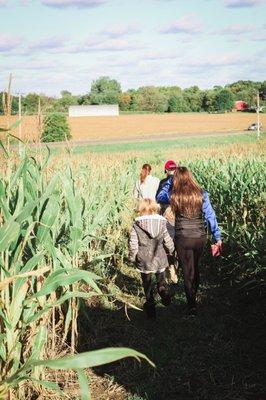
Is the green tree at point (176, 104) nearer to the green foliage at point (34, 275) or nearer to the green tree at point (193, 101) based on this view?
the green tree at point (193, 101)

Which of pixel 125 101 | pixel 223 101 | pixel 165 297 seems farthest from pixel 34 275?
pixel 223 101

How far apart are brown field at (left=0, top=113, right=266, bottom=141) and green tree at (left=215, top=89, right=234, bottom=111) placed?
19864 mm

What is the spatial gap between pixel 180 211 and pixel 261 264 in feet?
4.79

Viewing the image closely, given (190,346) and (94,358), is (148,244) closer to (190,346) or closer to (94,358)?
(190,346)

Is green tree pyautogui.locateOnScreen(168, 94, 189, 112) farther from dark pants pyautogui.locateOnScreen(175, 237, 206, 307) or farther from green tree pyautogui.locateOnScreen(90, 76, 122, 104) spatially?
dark pants pyautogui.locateOnScreen(175, 237, 206, 307)

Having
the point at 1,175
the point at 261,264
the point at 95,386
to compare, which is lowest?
the point at 95,386

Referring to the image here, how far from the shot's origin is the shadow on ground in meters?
3.89

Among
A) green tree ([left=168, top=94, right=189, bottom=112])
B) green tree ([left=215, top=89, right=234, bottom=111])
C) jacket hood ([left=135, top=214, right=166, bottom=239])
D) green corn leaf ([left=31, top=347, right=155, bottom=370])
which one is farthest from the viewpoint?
green tree ([left=215, top=89, right=234, bottom=111])

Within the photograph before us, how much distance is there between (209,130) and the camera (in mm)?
62406

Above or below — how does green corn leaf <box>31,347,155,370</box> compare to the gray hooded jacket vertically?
above

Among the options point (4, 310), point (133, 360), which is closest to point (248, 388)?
point (133, 360)

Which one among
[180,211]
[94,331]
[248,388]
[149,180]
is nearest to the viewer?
[248,388]

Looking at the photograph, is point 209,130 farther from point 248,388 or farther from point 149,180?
point 248,388

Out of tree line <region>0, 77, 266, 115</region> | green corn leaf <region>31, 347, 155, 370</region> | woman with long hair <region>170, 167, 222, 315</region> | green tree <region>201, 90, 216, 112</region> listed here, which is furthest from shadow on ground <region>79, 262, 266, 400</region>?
green tree <region>201, 90, 216, 112</region>
